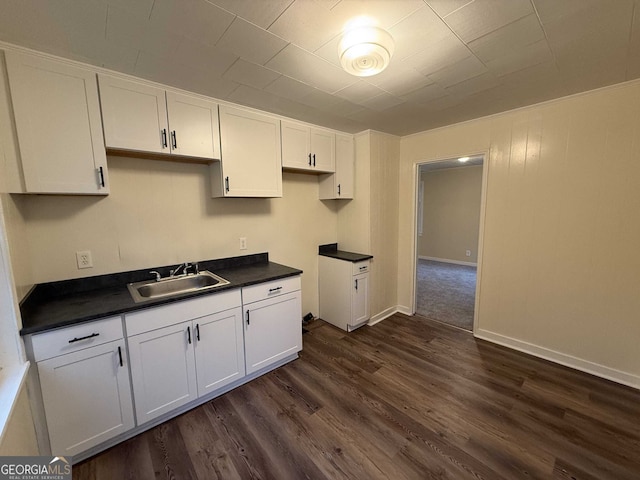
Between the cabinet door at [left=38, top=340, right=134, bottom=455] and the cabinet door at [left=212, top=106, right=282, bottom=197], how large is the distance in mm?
1393

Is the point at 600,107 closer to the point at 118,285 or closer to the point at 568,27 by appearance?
the point at 568,27

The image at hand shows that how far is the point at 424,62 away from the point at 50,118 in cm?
228

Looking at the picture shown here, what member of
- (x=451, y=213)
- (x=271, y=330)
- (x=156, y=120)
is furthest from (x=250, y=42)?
(x=451, y=213)

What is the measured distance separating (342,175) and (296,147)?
2.31 feet

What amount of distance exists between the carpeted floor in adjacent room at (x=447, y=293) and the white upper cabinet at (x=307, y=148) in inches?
95.4

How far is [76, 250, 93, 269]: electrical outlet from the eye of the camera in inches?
73.6

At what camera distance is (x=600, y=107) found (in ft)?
6.88

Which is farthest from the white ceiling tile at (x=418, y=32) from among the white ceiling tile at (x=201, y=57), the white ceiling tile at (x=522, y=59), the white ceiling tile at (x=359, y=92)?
the white ceiling tile at (x=201, y=57)

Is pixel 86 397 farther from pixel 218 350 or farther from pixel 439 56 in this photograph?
pixel 439 56

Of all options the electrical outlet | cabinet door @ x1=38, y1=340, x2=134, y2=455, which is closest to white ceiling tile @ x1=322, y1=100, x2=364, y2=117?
the electrical outlet

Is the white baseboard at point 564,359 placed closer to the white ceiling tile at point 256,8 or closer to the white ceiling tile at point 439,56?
the white ceiling tile at point 439,56

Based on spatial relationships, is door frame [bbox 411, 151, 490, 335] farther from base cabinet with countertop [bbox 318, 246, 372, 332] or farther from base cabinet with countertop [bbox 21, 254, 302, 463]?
base cabinet with countertop [bbox 21, 254, 302, 463]

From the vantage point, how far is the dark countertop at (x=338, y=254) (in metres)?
3.04

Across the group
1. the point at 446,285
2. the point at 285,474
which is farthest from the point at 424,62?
the point at 446,285
